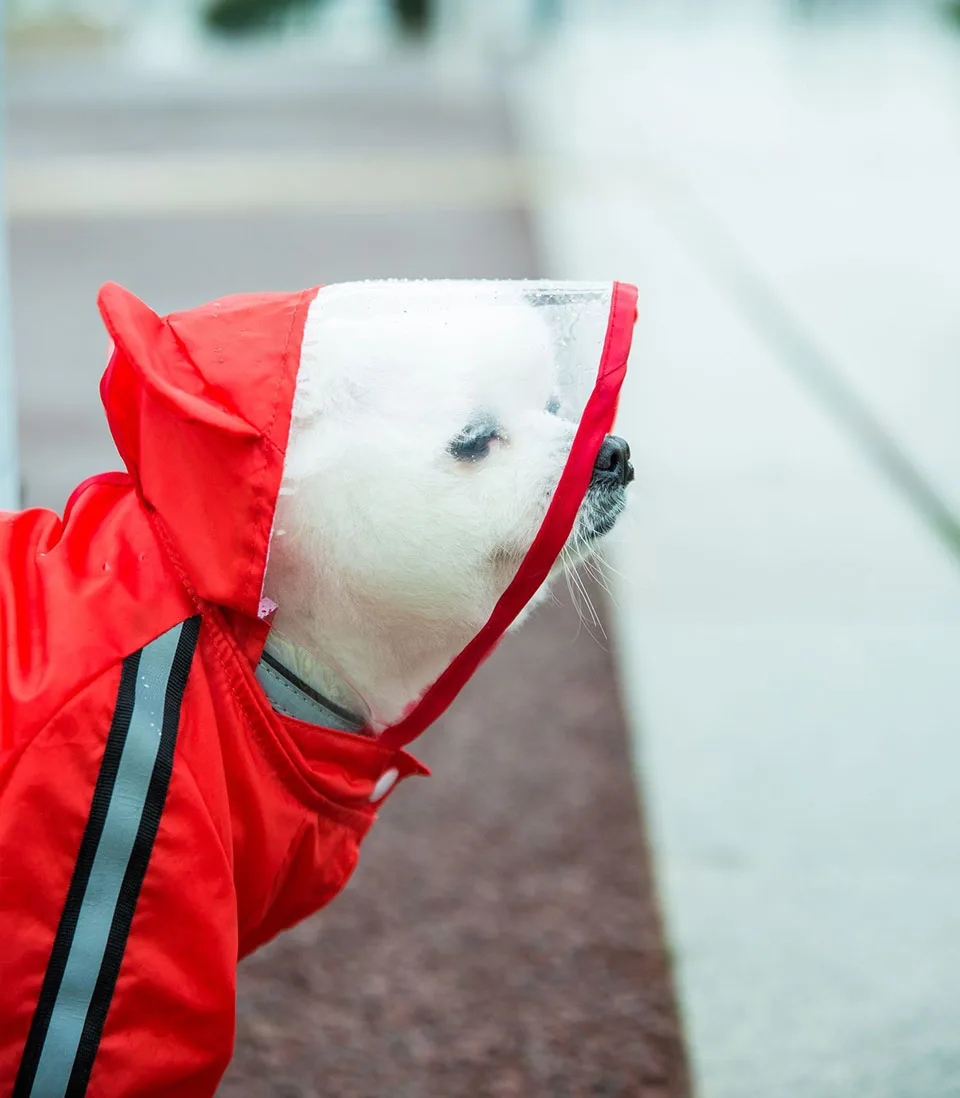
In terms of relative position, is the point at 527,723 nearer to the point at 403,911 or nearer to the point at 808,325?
the point at 403,911

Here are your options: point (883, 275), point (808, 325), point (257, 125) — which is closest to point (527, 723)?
point (808, 325)

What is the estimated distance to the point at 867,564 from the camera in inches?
161

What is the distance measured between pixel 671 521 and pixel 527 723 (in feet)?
4.03

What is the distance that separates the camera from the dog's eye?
5.55ft

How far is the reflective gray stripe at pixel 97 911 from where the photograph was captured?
1566 mm

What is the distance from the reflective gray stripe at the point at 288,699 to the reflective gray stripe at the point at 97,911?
21cm

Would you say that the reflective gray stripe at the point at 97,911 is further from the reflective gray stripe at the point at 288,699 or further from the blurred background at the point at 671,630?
the blurred background at the point at 671,630

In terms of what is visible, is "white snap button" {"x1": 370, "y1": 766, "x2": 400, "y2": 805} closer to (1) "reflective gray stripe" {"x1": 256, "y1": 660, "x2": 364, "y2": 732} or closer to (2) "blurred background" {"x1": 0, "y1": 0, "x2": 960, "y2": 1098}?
(1) "reflective gray stripe" {"x1": 256, "y1": 660, "x2": 364, "y2": 732}

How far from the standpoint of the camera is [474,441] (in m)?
1.70

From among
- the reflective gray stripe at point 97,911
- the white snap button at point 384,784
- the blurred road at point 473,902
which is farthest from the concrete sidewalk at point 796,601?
the reflective gray stripe at point 97,911

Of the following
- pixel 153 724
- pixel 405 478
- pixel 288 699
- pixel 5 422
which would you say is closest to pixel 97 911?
pixel 153 724

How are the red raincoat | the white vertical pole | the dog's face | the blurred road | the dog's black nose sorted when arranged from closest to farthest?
the red raincoat
the dog's face
the dog's black nose
the blurred road
the white vertical pole

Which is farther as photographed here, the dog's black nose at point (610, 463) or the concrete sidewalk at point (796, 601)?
the concrete sidewalk at point (796, 601)

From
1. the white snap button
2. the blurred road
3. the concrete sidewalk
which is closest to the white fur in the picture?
the white snap button
